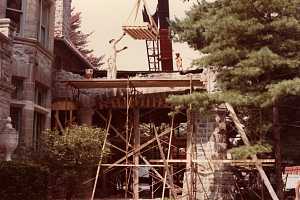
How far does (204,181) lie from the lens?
60.3ft

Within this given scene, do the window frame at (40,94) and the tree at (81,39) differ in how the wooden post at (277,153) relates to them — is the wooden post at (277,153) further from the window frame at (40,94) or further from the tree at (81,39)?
the tree at (81,39)

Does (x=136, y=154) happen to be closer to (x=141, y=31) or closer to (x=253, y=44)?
(x=141, y=31)

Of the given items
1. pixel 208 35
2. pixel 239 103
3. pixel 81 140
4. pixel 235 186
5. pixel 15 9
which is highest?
pixel 15 9

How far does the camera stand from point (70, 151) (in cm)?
1599

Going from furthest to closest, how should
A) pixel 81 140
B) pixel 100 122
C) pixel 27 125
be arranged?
pixel 100 122, pixel 27 125, pixel 81 140

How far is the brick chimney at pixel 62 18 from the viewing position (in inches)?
955

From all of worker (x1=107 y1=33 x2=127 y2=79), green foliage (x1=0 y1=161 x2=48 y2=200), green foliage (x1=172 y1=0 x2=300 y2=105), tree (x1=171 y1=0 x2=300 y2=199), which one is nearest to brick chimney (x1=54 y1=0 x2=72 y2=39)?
worker (x1=107 y1=33 x2=127 y2=79)

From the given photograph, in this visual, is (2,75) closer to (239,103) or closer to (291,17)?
(239,103)

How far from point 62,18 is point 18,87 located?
7.75 m

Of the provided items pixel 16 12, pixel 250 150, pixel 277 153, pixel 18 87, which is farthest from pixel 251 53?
pixel 16 12

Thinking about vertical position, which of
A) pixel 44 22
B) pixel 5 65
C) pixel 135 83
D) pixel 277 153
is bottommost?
pixel 277 153

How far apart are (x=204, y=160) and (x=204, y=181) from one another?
732 mm

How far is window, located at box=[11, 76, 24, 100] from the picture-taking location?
1748 centimetres

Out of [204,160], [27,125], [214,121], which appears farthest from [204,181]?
[27,125]
